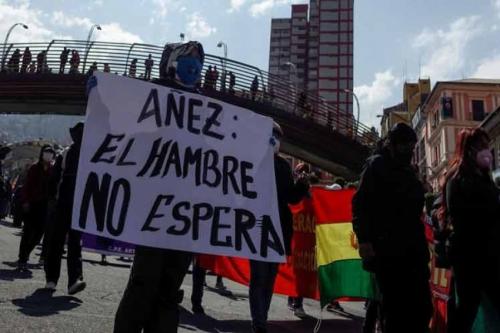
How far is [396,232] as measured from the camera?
131 inches

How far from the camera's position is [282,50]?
102875 mm

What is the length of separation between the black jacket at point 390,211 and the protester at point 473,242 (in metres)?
0.36

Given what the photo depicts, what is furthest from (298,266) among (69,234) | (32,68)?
(32,68)

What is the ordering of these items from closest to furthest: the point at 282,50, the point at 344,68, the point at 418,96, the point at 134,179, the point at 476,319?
the point at 134,179 < the point at 476,319 < the point at 418,96 < the point at 344,68 < the point at 282,50

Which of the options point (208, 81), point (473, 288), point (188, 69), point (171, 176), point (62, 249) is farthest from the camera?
point (208, 81)

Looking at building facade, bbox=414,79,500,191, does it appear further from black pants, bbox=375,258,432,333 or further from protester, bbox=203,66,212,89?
black pants, bbox=375,258,432,333

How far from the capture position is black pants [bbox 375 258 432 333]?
3254 mm

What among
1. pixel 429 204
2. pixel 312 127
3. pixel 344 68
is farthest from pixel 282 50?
pixel 429 204

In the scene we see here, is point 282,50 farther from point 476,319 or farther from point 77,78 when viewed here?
point 476,319

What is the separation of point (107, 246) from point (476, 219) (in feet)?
8.59

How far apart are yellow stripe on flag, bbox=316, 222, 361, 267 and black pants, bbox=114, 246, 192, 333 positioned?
Answer: 3.23m

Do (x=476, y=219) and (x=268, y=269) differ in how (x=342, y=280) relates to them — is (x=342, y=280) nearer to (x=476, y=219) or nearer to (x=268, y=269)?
(x=268, y=269)

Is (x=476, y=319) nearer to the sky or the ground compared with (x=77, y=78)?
nearer to the ground

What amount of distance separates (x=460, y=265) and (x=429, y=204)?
3.34 meters
